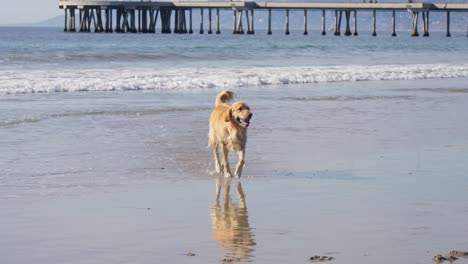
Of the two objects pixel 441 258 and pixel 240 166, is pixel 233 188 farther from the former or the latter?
pixel 441 258

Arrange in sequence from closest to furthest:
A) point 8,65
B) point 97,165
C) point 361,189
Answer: point 361,189 < point 97,165 < point 8,65


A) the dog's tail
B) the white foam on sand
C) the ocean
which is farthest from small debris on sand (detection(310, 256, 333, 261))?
the white foam on sand

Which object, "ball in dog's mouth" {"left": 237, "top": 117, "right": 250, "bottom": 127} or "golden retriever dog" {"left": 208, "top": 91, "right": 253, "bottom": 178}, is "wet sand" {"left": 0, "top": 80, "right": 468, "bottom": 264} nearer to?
"golden retriever dog" {"left": 208, "top": 91, "right": 253, "bottom": 178}

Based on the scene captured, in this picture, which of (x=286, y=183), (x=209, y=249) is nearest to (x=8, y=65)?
(x=286, y=183)

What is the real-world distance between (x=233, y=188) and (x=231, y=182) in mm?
307

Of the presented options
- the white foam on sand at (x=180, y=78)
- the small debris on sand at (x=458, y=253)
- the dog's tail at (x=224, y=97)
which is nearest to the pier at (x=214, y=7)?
the white foam on sand at (x=180, y=78)

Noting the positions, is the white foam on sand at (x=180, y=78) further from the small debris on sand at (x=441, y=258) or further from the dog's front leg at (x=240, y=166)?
the small debris on sand at (x=441, y=258)

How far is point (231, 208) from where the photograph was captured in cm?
672

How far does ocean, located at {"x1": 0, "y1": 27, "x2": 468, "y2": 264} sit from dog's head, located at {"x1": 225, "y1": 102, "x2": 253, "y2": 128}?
477 millimetres

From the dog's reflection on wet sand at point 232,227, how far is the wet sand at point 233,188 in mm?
12

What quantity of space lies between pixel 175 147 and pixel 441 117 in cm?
440

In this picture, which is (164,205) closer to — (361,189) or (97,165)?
(361,189)

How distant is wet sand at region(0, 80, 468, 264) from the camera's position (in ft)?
18.0

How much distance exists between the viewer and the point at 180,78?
66.7 feet
